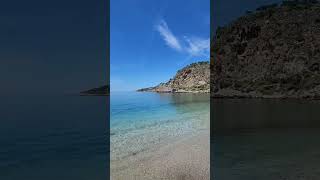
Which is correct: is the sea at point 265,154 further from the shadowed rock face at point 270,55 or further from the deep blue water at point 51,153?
the shadowed rock face at point 270,55

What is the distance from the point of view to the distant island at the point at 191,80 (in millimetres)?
136500

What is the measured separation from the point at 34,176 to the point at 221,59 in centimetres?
8747

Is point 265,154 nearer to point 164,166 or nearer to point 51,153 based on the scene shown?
point 164,166

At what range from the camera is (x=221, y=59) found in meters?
100

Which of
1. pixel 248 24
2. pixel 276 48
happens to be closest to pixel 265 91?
pixel 276 48

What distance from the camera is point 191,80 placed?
14475cm

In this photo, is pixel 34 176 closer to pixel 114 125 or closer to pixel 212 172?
pixel 212 172

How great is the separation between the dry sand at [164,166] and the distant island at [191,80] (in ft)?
356

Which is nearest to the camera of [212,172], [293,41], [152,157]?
[212,172]

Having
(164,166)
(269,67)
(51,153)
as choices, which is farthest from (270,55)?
(164,166)

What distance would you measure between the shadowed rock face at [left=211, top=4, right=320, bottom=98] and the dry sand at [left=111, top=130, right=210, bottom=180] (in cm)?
6059

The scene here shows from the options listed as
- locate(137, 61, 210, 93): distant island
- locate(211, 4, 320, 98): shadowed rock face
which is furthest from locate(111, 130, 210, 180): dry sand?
locate(137, 61, 210, 93): distant island

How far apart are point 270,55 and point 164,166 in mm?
79947

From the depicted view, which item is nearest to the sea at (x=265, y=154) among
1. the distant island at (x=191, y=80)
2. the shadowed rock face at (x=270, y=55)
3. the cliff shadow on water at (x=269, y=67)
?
the cliff shadow on water at (x=269, y=67)
